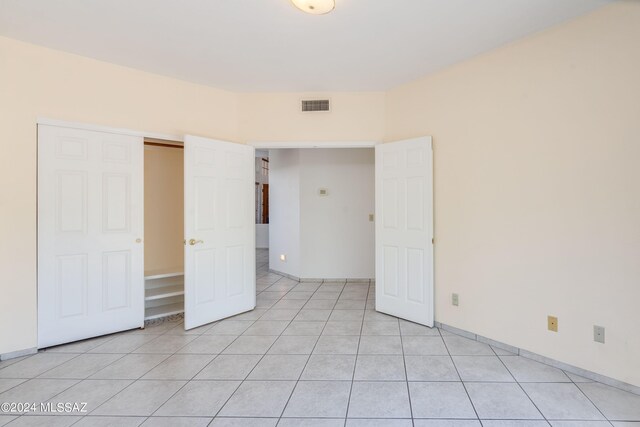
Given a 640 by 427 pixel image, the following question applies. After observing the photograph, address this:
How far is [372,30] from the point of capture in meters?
2.54

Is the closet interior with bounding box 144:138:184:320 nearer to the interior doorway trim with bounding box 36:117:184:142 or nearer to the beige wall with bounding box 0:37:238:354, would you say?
the interior doorway trim with bounding box 36:117:184:142

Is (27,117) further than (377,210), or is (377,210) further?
(377,210)

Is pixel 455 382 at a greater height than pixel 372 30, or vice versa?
pixel 372 30

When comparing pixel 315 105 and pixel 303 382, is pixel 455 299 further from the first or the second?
pixel 315 105

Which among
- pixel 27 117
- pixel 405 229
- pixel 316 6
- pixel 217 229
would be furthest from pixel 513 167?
pixel 27 117

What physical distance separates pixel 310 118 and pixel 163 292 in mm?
2774

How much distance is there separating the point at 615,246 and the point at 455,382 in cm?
150

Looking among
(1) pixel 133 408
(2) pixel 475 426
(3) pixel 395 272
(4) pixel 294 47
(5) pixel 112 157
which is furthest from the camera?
(3) pixel 395 272

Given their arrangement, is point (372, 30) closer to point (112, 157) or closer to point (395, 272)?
point (395, 272)

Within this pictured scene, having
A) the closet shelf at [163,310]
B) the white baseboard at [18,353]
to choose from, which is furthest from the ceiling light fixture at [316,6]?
the white baseboard at [18,353]

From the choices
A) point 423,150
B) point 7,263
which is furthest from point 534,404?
point 7,263

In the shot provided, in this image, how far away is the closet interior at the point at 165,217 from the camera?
12.7 ft

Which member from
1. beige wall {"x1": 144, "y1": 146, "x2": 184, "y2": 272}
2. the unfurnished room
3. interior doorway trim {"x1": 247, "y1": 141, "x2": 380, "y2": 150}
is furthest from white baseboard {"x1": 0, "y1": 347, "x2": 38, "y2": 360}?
interior doorway trim {"x1": 247, "y1": 141, "x2": 380, "y2": 150}

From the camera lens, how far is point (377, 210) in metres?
3.84
